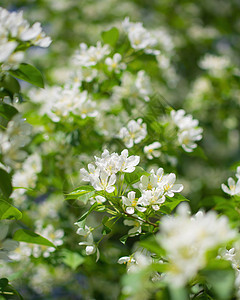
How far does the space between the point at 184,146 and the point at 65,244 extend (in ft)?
2.45

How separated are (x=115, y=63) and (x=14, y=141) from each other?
0.74 metres

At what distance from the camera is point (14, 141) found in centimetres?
82

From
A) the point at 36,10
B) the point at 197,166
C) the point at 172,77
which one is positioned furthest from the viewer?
the point at 36,10

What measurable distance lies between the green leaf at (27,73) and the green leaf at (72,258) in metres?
0.74

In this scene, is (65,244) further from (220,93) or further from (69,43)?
(69,43)

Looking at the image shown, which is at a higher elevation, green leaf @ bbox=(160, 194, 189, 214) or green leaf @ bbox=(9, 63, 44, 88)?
green leaf @ bbox=(9, 63, 44, 88)

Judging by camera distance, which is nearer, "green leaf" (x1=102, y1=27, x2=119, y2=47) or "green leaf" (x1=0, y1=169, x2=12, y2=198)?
"green leaf" (x1=0, y1=169, x2=12, y2=198)

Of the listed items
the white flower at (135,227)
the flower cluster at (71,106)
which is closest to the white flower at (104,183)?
the white flower at (135,227)

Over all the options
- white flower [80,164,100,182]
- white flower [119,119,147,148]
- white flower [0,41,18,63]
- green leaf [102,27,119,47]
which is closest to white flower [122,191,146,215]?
white flower [80,164,100,182]

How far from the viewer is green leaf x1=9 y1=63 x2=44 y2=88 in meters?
0.93

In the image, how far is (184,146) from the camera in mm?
1250

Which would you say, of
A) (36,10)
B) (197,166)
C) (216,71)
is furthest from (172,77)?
(36,10)

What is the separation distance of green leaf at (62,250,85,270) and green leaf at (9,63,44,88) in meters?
0.74

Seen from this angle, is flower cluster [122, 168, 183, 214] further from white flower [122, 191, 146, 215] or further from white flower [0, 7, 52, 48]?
white flower [0, 7, 52, 48]
